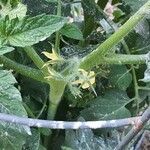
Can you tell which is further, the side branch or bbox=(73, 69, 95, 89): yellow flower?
bbox=(73, 69, 95, 89): yellow flower

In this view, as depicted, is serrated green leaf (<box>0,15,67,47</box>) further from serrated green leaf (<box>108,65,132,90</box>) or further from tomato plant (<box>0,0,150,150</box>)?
serrated green leaf (<box>108,65,132,90</box>)

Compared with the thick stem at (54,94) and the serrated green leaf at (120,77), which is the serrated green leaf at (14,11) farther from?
the serrated green leaf at (120,77)

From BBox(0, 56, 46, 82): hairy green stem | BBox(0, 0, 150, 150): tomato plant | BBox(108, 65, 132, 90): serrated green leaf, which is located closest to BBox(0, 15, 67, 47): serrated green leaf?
BBox(0, 0, 150, 150): tomato plant

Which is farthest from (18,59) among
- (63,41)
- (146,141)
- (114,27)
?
(146,141)

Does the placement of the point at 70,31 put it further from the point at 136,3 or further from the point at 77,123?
the point at 77,123

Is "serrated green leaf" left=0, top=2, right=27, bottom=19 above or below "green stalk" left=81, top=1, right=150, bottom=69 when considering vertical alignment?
above

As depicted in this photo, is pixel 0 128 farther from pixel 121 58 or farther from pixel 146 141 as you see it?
pixel 146 141

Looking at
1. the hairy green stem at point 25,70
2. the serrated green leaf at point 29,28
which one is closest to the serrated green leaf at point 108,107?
the hairy green stem at point 25,70
